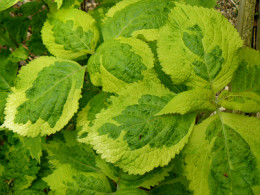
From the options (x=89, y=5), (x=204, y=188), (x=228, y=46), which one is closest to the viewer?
(x=204, y=188)

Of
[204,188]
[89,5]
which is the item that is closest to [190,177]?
[204,188]

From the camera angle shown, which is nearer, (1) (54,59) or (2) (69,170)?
(1) (54,59)

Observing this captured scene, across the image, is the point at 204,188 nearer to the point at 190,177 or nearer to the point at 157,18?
the point at 190,177

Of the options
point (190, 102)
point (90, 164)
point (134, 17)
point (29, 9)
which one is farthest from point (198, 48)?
point (29, 9)

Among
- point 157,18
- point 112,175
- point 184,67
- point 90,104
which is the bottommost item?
point 112,175

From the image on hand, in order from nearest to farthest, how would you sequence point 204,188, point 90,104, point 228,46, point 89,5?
point 204,188, point 228,46, point 90,104, point 89,5

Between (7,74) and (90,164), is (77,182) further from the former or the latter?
(7,74)

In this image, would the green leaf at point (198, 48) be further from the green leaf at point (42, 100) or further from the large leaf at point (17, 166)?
the large leaf at point (17, 166)

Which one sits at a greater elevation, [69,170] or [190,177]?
[190,177]
